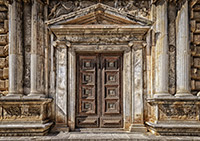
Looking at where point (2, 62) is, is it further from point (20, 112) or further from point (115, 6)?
point (115, 6)

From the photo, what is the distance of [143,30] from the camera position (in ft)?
16.0

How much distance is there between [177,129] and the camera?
450 centimetres

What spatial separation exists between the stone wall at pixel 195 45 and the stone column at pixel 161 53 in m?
0.79

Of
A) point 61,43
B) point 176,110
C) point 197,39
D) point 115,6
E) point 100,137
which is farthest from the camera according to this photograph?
point 115,6

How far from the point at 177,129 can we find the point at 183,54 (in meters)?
2.14

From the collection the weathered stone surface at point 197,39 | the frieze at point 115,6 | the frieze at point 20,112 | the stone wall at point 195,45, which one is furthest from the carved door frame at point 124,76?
the weathered stone surface at point 197,39

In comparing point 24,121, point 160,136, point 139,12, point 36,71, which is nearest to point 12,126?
point 24,121

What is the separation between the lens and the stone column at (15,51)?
4.65 m

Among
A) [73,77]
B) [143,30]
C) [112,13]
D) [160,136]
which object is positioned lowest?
[160,136]

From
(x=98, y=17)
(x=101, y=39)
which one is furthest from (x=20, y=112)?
(x=98, y=17)

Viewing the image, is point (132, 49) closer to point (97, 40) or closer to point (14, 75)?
point (97, 40)

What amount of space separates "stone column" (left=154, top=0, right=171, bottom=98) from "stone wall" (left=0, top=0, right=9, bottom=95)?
14.7 feet

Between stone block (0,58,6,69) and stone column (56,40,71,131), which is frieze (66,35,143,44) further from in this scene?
stone block (0,58,6,69)

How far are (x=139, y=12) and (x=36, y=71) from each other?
3.66 meters
